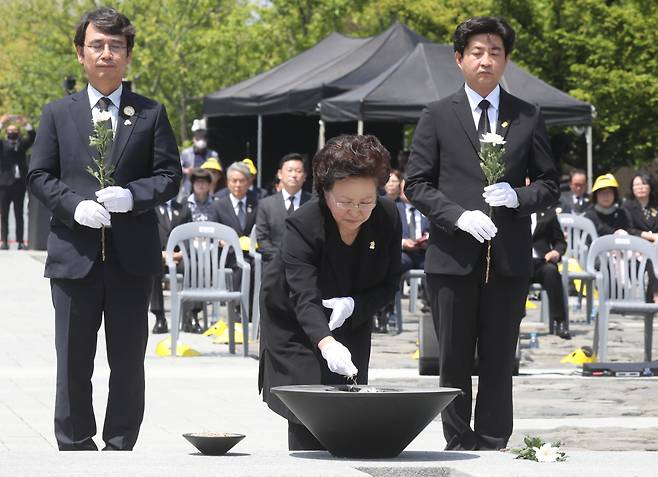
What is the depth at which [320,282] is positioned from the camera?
20.0 feet

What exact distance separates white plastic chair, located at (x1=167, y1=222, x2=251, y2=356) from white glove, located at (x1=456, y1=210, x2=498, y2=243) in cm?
674

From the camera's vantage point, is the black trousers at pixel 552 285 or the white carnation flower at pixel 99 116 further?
the black trousers at pixel 552 285

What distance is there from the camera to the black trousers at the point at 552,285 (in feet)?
51.0

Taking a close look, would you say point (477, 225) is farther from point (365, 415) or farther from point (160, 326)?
point (160, 326)

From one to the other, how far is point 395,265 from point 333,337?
15.8 inches

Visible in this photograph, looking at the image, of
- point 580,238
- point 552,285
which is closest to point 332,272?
point 552,285

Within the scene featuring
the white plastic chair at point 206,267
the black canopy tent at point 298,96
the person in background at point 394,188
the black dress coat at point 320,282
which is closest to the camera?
the black dress coat at point 320,282

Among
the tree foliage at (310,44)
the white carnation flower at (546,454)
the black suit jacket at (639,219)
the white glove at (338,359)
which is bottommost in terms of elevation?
the white carnation flower at (546,454)

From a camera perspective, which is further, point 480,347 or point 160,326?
point 160,326

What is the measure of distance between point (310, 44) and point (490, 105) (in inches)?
1342

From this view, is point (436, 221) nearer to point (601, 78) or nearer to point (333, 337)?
point (333, 337)

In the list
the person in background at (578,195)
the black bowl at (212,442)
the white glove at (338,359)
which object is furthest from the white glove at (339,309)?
the person in background at (578,195)

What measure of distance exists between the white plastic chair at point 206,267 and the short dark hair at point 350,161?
7.60m

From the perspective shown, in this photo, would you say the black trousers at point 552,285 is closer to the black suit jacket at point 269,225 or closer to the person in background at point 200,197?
the black suit jacket at point 269,225
